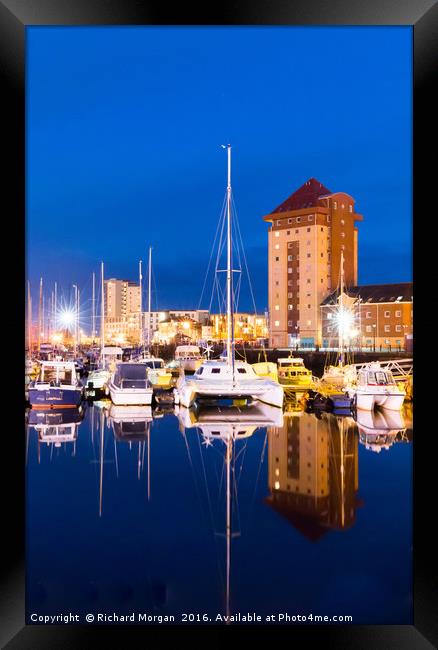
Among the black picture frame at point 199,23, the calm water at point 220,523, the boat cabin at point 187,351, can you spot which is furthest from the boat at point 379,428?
the boat cabin at point 187,351

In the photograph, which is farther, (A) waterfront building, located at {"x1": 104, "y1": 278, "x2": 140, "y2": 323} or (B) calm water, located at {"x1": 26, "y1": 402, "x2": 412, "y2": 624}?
(A) waterfront building, located at {"x1": 104, "y1": 278, "x2": 140, "y2": 323}

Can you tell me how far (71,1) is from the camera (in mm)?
3406

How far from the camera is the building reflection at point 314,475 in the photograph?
6.37 meters

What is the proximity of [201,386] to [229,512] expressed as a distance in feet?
28.4

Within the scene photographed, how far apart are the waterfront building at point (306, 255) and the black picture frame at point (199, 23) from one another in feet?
123

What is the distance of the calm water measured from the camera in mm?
4332

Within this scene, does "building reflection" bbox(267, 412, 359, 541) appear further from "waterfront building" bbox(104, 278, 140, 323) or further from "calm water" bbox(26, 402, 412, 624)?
"waterfront building" bbox(104, 278, 140, 323)

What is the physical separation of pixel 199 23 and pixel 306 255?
38690mm

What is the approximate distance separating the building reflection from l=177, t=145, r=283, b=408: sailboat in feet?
6.54

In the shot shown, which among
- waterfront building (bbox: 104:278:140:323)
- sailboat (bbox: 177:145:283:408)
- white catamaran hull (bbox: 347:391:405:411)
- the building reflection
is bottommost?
the building reflection

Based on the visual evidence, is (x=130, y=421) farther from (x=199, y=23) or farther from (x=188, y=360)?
(x=188, y=360)

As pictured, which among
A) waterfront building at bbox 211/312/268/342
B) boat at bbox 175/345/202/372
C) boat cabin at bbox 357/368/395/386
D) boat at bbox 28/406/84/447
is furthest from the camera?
waterfront building at bbox 211/312/268/342

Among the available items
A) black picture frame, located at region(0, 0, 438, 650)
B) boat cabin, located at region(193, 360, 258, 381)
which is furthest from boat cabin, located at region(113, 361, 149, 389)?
black picture frame, located at region(0, 0, 438, 650)

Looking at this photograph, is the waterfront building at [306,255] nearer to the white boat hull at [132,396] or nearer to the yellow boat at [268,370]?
the yellow boat at [268,370]
